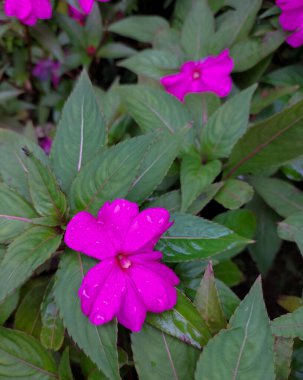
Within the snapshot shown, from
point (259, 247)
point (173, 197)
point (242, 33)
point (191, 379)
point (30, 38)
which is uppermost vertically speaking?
point (242, 33)

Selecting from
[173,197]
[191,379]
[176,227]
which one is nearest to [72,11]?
[173,197]

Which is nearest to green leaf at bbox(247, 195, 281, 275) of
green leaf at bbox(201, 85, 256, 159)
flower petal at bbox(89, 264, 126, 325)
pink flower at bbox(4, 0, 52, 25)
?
green leaf at bbox(201, 85, 256, 159)

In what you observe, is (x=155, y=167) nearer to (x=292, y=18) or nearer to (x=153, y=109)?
(x=153, y=109)

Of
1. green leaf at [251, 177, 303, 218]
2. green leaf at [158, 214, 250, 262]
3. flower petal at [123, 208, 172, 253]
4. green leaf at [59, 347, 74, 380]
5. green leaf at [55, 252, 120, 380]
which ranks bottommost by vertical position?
green leaf at [59, 347, 74, 380]

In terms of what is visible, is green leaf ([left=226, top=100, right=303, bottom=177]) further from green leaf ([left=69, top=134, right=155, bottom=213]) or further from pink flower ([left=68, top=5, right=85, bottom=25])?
pink flower ([left=68, top=5, right=85, bottom=25])

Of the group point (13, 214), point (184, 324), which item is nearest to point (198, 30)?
point (13, 214)

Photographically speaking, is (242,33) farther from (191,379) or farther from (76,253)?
(191,379)

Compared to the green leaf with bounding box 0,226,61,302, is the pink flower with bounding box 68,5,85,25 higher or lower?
higher
